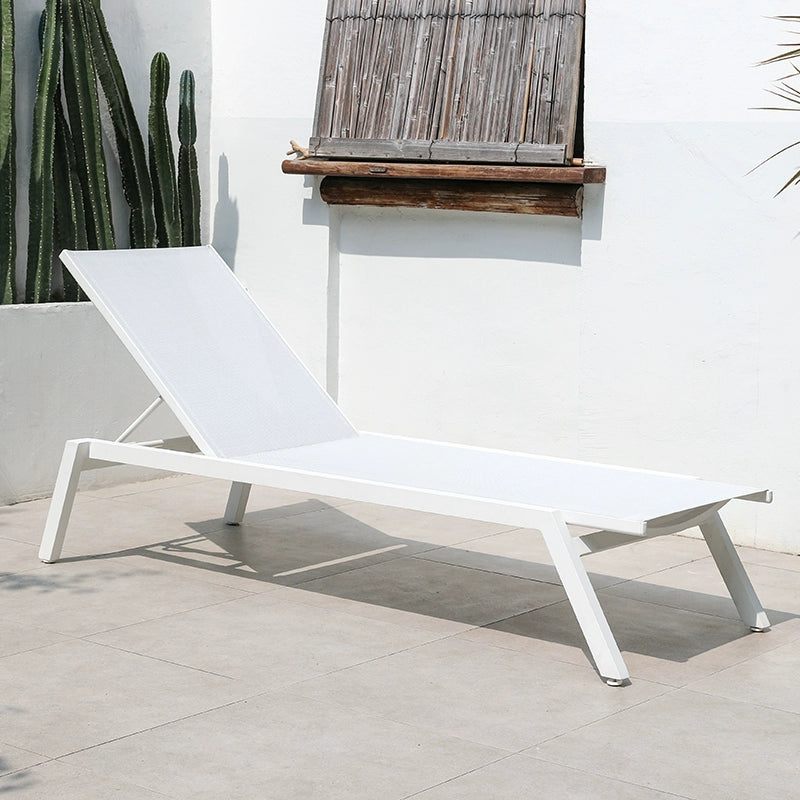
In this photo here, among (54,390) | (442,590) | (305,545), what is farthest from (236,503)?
(442,590)

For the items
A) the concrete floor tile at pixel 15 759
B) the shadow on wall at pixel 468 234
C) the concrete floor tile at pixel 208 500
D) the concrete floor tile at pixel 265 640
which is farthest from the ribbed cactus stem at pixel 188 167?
the concrete floor tile at pixel 15 759

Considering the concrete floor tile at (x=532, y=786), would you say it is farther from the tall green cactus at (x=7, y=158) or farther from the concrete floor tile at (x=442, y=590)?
the tall green cactus at (x=7, y=158)

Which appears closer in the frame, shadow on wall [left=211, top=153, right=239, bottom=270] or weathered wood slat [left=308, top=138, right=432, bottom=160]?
weathered wood slat [left=308, top=138, right=432, bottom=160]

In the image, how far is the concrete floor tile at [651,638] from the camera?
3768 mm

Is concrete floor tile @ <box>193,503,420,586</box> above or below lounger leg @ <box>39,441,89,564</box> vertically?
below

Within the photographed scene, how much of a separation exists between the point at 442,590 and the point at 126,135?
9.35ft

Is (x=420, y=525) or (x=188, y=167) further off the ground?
(x=188, y=167)

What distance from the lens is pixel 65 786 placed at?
2844mm

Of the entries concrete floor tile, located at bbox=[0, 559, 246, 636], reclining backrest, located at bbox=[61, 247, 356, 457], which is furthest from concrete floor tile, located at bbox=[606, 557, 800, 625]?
concrete floor tile, located at bbox=[0, 559, 246, 636]

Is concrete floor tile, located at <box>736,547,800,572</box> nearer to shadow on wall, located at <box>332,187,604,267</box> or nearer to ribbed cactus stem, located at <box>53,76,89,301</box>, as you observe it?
shadow on wall, located at <box>332,187,604,267</box>

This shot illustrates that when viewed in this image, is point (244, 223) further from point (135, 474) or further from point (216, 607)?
point (216, 607)

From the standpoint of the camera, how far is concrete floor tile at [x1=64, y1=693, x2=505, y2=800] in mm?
2857

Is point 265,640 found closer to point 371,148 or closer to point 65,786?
point 65,786

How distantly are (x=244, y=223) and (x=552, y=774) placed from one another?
415 centimetres
